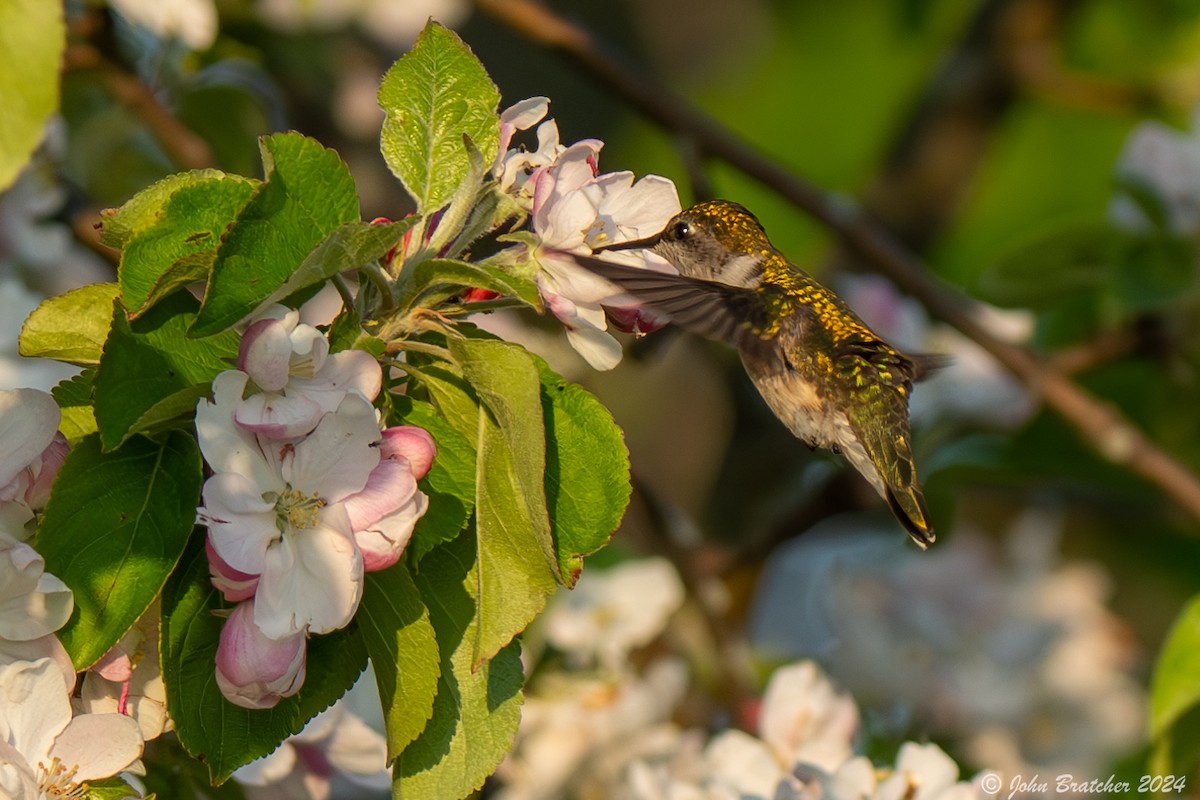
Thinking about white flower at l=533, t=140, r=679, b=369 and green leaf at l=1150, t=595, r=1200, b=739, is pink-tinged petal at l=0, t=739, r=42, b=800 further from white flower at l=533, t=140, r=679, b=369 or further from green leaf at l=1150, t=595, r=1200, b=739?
green leaf at l=1150, t=595, r=1200, b=739

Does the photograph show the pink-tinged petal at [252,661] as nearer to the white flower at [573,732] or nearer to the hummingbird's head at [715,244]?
the hummingbird's head at [715,244]

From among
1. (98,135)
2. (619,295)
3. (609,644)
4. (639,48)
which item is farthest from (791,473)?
(639,48)

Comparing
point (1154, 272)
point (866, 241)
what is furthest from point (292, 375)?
point (1154, 272)

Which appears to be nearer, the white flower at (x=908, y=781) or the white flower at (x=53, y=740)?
the white flower at (x=53, y=740)

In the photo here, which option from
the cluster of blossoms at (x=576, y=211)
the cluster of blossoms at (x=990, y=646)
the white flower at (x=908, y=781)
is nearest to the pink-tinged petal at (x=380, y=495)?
the cluster of blossoms at (x=576, y=211)

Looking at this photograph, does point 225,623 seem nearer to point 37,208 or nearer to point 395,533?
point 395,533

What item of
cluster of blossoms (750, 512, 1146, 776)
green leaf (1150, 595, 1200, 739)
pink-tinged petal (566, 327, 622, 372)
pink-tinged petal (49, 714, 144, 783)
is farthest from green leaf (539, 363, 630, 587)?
cluster of blossoms (750, 512, 1146, 776)
